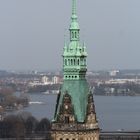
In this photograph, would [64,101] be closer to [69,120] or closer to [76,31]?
[69,120]

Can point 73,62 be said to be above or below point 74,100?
above

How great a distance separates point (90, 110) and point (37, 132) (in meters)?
32.6

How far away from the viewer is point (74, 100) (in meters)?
17.1

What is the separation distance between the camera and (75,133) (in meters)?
17.0

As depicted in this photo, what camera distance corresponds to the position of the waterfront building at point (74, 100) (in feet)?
55.7

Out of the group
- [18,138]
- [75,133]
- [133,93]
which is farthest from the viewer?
[133,93]

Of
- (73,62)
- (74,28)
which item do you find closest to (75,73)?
(73,62)

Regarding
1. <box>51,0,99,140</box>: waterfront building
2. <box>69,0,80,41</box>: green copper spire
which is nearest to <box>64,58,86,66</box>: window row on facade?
<box>51,0,99,140</box>: waterfront building

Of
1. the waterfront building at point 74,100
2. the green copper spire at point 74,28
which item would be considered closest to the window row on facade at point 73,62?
the waterfront building at point 74,100

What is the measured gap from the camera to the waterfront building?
55.7 feet

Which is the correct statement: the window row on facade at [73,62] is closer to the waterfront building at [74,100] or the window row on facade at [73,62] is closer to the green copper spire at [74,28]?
the waterfront building at [74,100]

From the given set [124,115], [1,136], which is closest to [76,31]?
[1,136]

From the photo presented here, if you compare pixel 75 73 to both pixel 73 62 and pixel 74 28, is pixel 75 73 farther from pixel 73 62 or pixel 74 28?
pixel 74 28

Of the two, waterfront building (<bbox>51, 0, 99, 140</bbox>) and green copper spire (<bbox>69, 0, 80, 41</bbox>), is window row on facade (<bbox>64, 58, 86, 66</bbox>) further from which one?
green copper spire (<bbox>69, 0, 80, 41</bbox>)
